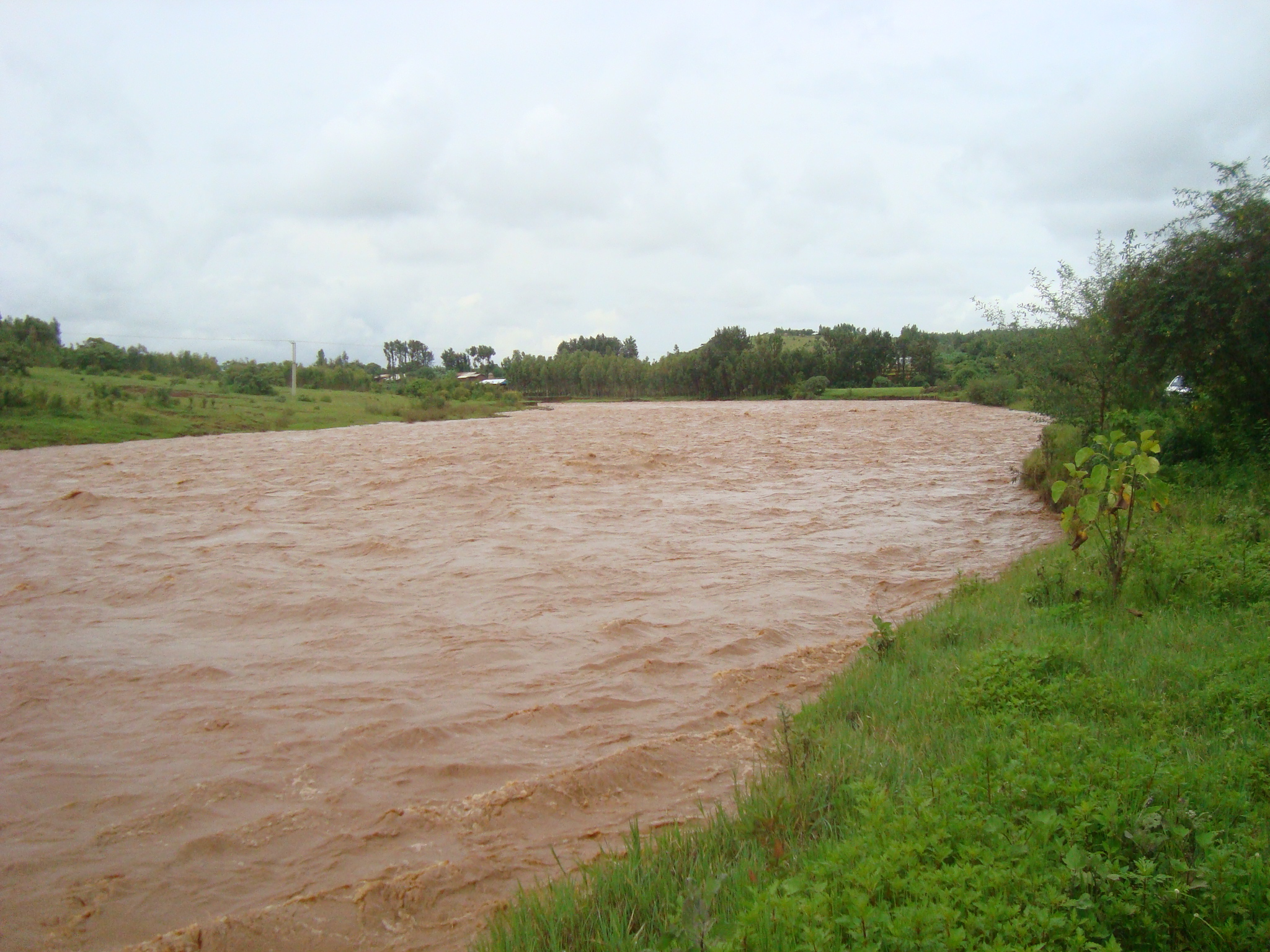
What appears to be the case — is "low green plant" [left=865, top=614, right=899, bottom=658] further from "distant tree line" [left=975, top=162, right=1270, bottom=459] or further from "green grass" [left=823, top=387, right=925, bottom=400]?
"green grass" [left=823, top=387, right=925, bottom=400]

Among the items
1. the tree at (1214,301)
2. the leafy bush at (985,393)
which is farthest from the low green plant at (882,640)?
the leafy bush at (985,393)

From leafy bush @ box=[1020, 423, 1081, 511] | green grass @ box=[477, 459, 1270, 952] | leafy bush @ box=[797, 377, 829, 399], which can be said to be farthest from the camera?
leafy bush @ box=[797, 377, 829, 399]

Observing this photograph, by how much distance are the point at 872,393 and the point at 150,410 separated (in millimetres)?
78896

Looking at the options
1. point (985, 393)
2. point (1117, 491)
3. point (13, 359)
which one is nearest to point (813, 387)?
point (985, 393)

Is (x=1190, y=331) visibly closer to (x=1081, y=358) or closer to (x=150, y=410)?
(x=1081, y=358)

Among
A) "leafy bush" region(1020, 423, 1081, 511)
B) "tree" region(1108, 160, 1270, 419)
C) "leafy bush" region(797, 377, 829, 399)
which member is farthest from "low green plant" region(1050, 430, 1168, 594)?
"leafy bush" region(797, 377, 829, 399)

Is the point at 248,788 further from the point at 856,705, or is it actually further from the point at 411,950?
the point at 856,705

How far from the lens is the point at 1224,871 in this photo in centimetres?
317

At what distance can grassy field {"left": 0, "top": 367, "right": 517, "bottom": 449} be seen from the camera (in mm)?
35906

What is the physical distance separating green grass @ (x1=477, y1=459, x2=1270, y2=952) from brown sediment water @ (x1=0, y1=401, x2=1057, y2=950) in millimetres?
901

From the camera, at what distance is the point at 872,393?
329 feet

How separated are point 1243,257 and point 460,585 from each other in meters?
12.6

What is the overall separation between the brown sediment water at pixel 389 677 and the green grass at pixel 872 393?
264 feet

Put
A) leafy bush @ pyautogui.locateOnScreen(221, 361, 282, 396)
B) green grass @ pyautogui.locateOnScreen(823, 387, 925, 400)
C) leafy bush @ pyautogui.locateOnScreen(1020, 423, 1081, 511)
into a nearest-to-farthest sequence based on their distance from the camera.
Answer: leafy bush @ pyautogui.locateOnScreen(1020, 423, 1081, 511) < leafy bush @ pyautogui.locateOnScreen(221, 361, 282, 396) < green grass @ pyautogui.locateOnScreen(823, 387, 925, 400)
